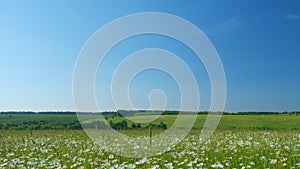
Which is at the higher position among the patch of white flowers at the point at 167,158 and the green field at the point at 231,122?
the green field at the point at 231,122

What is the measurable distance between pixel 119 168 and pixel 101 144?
457cm

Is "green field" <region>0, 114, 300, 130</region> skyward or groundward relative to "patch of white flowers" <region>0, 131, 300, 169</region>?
skyward

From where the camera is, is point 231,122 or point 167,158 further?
point 231,122

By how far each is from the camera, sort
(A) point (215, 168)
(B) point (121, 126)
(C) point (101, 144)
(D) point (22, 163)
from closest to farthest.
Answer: (A) point (215, 168) < (D) point (22, 163) < (C) point (101, 144) < (B) point (121, 126)

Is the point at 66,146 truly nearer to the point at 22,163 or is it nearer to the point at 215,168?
the point at 22,163

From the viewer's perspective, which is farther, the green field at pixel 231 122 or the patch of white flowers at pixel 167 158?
the green field at pixel 231 122

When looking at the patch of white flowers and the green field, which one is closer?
the patch of white flowers

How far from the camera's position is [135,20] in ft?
38.7

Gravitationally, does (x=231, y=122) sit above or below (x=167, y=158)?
above

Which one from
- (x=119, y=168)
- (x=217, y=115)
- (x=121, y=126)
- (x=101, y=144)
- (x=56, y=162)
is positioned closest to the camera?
(x=119, y=168)

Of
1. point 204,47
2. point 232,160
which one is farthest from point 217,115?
point 232,160

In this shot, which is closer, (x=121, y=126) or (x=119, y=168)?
(x=119, y=168)

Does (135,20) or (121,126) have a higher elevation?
(135,20)

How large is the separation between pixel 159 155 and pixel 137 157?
58 centimetres
